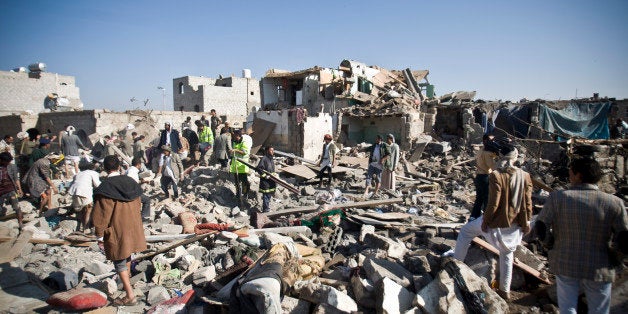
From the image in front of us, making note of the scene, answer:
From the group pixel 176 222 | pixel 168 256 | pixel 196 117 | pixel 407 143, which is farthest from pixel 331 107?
pixel 168 256

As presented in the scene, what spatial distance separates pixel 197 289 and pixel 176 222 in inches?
109

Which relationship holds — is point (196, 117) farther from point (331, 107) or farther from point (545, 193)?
point (545, 193)

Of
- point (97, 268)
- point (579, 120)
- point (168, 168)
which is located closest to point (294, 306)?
point (97, 268)

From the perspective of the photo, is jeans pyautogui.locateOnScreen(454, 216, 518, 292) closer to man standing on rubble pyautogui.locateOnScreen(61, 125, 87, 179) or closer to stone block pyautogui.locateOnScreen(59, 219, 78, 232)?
stone block pyautogui.locateOnScreen(59, 219, 78, 232)

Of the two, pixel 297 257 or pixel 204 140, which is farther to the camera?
pixel 204 140

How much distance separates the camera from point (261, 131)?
15.5 meters

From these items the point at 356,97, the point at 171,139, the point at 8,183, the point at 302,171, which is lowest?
the point at 302,171

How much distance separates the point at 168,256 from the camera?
15.3 feet

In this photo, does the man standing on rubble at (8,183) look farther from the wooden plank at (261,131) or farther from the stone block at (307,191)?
the wooden plank at (261,131)

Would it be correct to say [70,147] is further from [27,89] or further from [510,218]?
[27,89]

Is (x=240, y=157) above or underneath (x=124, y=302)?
above

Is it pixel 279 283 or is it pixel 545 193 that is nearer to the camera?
pixel 279 283

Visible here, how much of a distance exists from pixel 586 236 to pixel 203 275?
3983mm

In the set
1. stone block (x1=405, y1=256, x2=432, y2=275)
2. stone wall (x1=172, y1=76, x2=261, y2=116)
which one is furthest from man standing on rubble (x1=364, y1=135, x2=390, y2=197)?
stone wall (x1=172, y1=76, x2=261, y2=116)
